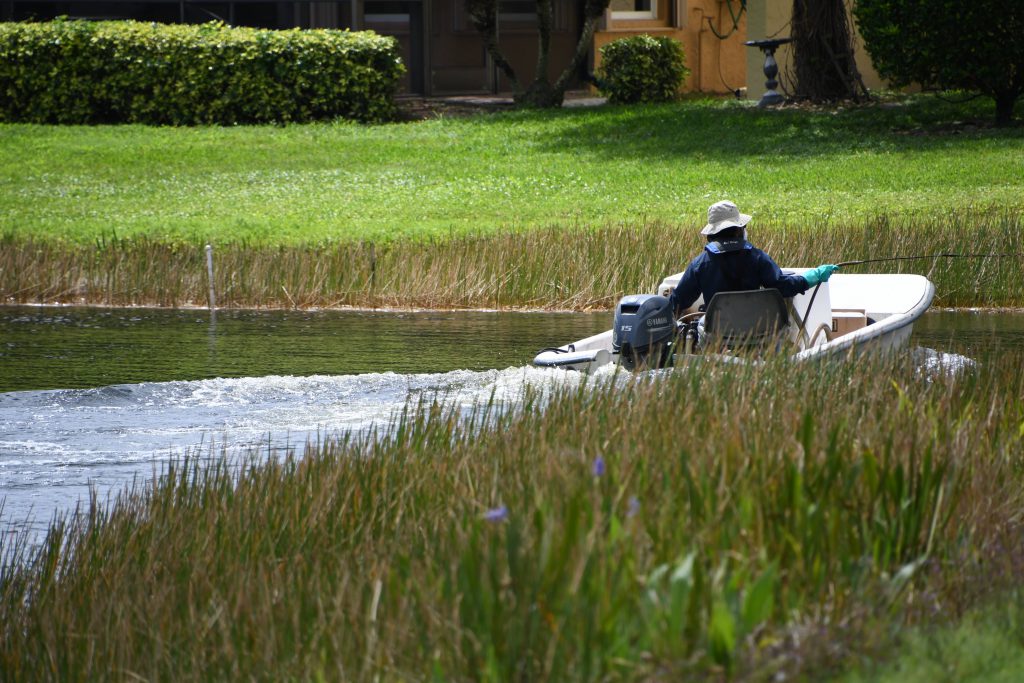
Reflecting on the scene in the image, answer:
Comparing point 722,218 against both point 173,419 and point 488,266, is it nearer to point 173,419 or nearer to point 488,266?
point 173,419

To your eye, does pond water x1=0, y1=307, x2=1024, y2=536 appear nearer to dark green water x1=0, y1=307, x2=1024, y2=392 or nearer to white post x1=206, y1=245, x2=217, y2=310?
dark green water x1=0, y1=307, x2=1024, y2=392

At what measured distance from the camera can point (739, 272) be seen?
10.8 metres

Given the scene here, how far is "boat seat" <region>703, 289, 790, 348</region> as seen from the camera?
10.3m

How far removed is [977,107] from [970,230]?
11.2 m

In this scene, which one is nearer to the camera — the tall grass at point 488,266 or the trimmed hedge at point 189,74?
the tall grass at point 488,266

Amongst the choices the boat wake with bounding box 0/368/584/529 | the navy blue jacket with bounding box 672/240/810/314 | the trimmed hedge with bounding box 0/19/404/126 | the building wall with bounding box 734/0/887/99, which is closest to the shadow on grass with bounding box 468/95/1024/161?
the building wall with bounding box 734/0/887/99

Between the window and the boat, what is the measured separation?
74.5 ft

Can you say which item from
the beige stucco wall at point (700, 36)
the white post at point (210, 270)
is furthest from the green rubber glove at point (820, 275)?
the beige stucco wall at point (700, 36)

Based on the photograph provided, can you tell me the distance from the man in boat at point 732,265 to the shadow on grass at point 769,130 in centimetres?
1313

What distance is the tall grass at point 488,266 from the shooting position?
16.0 metres

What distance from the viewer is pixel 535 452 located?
6.84 m

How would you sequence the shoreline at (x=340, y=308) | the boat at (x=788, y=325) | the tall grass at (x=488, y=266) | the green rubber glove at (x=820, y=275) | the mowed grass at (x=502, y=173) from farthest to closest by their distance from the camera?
the mowed grass at (x=502, y=173) → the shoreline at (x=340, y=308) → the tall grass at (x=488, y=266) → the green rubber glove at (x=820, y=275) → the boat at (x=788, y=325)

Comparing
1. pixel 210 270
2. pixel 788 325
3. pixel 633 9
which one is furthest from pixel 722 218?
pixel 633 9

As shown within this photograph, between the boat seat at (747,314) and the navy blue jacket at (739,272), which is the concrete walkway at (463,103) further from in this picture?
the boat seat at (747,314)
